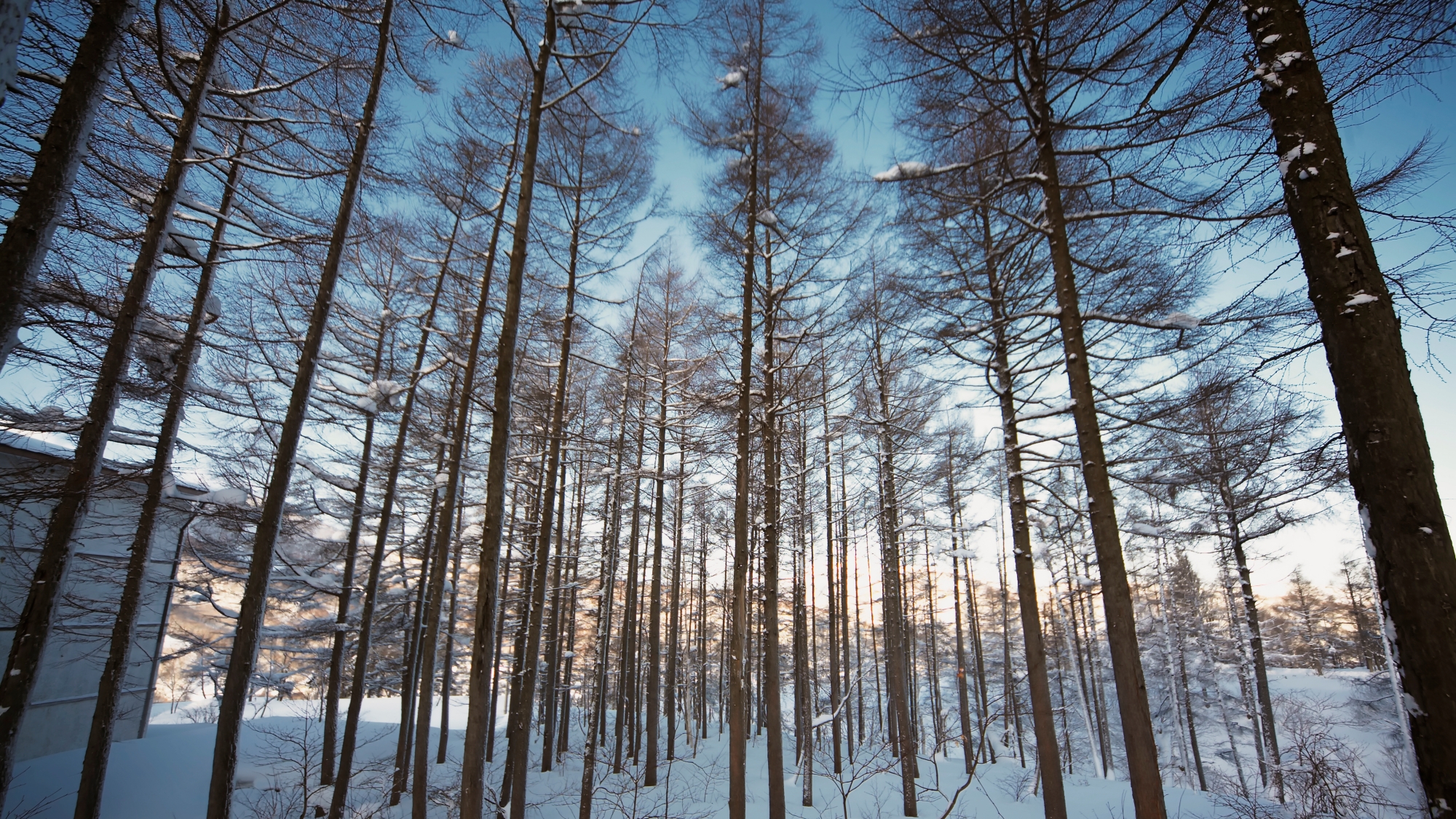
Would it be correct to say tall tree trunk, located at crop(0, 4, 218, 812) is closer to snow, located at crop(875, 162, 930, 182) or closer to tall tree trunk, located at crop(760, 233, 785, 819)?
snow, located at crop(875, 162, 930, 182)

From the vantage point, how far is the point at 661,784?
1303 cm

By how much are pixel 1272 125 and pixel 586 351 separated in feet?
33.4

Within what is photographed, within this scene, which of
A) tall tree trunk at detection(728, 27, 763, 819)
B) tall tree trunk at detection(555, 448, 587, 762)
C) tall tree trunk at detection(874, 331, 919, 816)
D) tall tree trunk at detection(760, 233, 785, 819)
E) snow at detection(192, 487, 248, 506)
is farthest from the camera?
tall tree trunk at detection(555, 448, 587, 762)

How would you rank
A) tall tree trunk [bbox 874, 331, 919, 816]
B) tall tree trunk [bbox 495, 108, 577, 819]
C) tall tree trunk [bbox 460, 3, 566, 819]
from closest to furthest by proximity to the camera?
tall tree trunk [bbox 460, 3, 566, 819] → tall tree trunk [bbox 495, 108, 577, 819] → tall tree trunk [bbox 874, 331, 919, 816]

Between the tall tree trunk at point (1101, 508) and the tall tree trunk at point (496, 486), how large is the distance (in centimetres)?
502

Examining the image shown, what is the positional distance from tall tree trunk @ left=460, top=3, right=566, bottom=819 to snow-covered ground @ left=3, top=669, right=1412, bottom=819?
1520 mm

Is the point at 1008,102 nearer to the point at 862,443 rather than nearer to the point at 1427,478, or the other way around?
the point at 1427,478

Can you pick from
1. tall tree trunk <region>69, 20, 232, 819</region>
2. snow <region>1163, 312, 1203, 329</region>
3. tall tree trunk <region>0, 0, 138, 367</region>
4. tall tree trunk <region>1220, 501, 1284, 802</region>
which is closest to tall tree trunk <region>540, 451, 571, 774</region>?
tall tree trunk <region>69, 20, 232, 819</region>

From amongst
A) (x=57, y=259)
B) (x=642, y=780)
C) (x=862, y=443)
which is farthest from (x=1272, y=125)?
(x=642, y=780)

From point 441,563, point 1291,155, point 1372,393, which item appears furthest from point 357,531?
point 1291,155

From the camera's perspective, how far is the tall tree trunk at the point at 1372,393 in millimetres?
2152

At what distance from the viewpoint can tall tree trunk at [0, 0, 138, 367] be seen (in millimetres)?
2873

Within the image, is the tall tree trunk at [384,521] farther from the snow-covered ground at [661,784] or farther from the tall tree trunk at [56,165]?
the tall tree trunk at [56,165]

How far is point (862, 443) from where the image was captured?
12.5m
